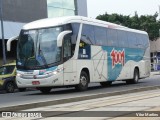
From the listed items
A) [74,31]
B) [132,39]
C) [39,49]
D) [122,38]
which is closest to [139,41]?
[132,39]

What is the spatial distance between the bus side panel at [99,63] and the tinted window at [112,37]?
3.04ft

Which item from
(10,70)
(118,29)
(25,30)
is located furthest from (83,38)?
(10,70)

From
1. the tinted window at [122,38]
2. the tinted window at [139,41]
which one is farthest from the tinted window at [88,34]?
the tinted window at [139,41]

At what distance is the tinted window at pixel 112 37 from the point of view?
24.5 meters

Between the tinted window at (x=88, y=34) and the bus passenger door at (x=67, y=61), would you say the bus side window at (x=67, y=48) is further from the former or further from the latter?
the tinted window at (x=88, y=34)

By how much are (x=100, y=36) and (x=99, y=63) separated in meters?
1.33

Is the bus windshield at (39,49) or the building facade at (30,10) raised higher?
the building facade at (30,10)

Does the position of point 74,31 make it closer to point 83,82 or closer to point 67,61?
point 67,61

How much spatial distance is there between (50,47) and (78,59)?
4.97ft

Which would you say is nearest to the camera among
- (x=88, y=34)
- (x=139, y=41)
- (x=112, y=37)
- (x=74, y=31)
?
(x=74, y=31)

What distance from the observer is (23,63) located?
2069 cm

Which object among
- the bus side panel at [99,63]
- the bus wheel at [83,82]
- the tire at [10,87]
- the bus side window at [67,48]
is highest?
the bus side window at [67,48]

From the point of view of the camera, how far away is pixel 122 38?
26.2 metres

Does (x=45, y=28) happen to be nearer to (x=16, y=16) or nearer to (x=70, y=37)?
(x=70, y=37)
